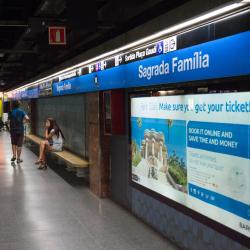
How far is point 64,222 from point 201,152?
2.55 metres

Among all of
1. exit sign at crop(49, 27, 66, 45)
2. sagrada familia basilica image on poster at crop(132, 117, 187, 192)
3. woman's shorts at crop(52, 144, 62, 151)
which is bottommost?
woman's shorts at crop(52, 144, 62, 151)

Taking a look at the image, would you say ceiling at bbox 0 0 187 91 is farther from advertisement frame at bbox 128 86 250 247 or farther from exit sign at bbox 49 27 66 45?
advertisement frame at bbox 128 86 250 247

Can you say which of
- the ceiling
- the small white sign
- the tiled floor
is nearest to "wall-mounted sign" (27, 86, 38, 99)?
the ceiling

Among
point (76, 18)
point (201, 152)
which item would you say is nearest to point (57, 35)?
point (76, 18)

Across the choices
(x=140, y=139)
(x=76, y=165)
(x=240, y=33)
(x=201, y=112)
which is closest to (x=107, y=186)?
(x=76, y=165)

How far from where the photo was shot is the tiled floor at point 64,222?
16.9 feet

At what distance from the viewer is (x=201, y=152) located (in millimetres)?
4277

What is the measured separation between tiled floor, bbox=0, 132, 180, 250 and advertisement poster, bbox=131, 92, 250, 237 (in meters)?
0.59

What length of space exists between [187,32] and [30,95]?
14.5 meters

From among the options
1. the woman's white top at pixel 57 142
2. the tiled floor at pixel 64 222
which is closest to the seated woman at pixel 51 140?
the woman's white top at pixel 57 142

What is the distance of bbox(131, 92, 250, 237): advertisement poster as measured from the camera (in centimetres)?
367

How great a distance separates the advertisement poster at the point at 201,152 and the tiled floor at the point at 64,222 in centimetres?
59

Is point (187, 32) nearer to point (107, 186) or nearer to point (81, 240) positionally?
point (81, 240)

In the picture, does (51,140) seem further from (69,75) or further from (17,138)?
(69,75)
